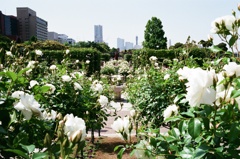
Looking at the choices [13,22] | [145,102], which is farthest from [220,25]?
[13,22]

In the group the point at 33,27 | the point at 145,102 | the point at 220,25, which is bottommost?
the point at 145,102

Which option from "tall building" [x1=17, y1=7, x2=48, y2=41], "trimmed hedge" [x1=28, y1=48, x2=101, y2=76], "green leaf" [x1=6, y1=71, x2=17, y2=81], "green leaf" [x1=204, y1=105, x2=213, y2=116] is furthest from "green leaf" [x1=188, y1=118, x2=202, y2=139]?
"tall building" [x1=17, y1=7, x2=48, y2=41]

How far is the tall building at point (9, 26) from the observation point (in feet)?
251

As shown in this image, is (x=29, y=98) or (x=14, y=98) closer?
(x=29, y=98)

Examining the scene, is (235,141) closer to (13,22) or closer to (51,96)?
(51,96)

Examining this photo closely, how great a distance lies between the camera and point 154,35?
33781 mm

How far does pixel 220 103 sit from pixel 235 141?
0.18 meters

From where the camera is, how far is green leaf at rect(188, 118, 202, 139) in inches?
42.8

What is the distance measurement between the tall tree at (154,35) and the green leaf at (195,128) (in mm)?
32591

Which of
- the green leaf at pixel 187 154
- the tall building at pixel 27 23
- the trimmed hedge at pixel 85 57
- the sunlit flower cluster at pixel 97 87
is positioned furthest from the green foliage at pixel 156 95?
the tall building at pixel 27 23

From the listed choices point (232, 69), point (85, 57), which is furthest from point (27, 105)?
point (85, 57)

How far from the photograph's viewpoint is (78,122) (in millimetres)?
1036

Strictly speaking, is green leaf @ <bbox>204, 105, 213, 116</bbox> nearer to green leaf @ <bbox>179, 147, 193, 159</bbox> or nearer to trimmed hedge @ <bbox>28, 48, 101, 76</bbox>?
green leaf @ <bbox>179, 147, 193, 159</bbox>

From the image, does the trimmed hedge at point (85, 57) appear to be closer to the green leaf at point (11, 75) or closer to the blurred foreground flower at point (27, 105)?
the green leaf at point (11, 75)
